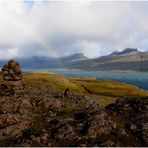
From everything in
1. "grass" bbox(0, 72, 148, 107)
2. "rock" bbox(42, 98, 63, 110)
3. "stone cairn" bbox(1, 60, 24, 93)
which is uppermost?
"stone cairn" bbox(1, 60, 24, 93)

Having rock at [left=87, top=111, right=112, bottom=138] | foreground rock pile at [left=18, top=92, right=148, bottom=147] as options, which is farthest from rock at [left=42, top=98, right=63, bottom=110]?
rock at [left=87, top=111, right=112, bottom=138]

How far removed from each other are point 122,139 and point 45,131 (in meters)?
6.38

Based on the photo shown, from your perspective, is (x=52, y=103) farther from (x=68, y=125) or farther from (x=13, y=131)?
(x=13, y=131)

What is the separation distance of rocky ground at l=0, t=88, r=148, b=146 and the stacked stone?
2045cm

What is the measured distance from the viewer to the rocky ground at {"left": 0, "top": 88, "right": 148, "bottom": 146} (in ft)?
91.7

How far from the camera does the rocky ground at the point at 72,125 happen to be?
27953 mm

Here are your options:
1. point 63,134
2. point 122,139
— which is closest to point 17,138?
point 63,134

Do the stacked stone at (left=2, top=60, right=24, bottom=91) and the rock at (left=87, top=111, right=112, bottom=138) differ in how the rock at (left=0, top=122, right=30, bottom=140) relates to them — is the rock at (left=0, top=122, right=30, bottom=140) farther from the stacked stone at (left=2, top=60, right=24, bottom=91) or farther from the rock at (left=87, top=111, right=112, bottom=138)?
the stacked stone at (left=2, top=60, right=24, bottom=91)

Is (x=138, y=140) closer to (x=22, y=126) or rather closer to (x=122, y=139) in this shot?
(x=122, y=139)

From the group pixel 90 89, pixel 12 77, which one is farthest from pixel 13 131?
pixel 90 89

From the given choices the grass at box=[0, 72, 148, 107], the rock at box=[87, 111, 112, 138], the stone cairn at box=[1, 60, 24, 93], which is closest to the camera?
the rock at box=[87, 111, 112, 138]

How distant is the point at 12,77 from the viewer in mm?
57750

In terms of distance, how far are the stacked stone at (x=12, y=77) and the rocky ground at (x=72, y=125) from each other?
20453 mm

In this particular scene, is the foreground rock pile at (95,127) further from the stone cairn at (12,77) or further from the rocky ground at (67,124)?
the stone cairn at (12,77)
